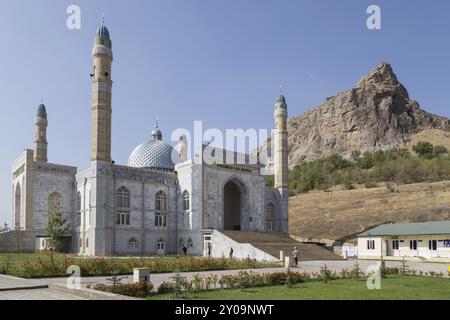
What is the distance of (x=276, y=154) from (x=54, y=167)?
25.3 metres

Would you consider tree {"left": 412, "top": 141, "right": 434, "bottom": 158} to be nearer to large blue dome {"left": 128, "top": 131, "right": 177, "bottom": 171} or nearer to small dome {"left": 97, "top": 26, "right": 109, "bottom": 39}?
large blue dome {"left": 128, "top": 131, "right": 177, "bottom": 171}

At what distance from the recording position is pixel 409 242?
134 feet

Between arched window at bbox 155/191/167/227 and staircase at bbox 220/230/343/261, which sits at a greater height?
arched window at bbox 155/191/167/227

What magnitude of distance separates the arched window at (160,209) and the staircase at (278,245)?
6.72 m

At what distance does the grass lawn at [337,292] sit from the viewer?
14461 mm

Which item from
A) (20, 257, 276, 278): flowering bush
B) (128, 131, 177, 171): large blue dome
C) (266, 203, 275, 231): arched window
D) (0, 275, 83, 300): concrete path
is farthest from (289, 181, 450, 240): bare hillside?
(0, 275, 83, 300): concrete path

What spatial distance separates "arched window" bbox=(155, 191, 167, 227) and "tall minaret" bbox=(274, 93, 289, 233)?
1507 centimetres

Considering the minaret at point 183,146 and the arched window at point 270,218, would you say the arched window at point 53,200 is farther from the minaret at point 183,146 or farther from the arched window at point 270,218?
the arched window at point 270,218

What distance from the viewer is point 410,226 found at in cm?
4184

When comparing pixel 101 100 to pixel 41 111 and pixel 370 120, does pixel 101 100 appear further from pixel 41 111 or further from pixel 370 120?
pixel 370 120

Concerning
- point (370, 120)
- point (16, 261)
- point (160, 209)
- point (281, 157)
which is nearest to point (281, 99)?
point (281, 157)

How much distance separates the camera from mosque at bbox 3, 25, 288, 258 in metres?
43.9
